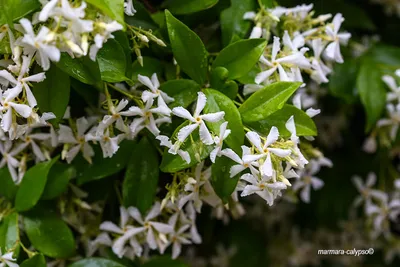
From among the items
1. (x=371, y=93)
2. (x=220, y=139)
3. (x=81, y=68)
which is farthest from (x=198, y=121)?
(x=371, y=93)

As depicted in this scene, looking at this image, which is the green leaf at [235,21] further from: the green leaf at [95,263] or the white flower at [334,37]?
the green leaf at [95,263]

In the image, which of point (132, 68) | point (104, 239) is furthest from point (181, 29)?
point (104, 239)

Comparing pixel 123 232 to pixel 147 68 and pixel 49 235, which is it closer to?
pixel 49 235

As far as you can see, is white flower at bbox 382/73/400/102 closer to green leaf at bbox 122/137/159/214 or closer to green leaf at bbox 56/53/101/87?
green leaf at bbox 122/137/159/214

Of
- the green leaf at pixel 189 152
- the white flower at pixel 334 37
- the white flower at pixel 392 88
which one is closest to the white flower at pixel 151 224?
the green leaf at pixel 189 152

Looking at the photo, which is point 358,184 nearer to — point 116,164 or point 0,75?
point 116,164

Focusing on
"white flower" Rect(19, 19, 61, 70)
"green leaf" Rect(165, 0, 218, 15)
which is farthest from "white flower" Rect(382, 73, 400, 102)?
"white flower" Rect(19, 19, 61, 70)
